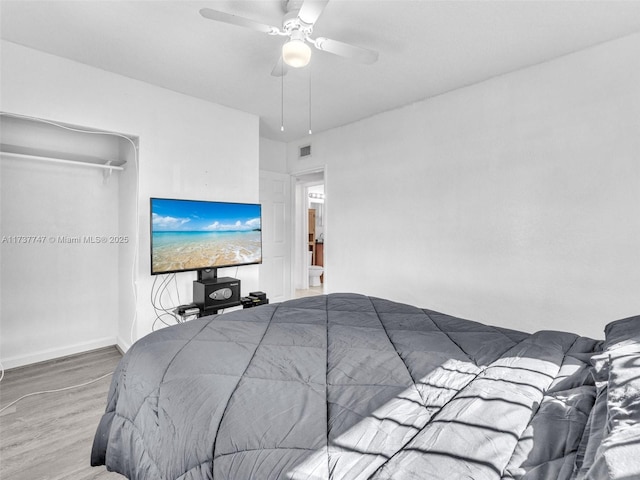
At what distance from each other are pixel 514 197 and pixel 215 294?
2.98 metres

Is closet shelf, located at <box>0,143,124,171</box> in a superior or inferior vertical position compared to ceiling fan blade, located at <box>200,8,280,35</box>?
inferior

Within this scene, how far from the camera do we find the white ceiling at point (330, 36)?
6.92 ft

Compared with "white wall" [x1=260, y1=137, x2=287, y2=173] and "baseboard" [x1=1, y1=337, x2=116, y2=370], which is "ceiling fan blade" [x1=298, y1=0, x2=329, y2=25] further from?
"baseboard" [x1=1, y1=337, x2=116, y2=370]

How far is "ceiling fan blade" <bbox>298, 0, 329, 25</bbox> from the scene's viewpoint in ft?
5.48

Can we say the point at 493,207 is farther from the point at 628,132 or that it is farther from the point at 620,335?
the point at 620,335

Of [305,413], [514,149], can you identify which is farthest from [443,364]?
[514,149]

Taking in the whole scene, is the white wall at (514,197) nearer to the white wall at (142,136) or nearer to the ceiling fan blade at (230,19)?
the white wall at (142,136)

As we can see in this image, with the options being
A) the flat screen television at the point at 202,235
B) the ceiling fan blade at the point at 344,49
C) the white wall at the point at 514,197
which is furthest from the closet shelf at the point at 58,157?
the white wall at the point at 514,197

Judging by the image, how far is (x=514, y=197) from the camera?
2918 mm

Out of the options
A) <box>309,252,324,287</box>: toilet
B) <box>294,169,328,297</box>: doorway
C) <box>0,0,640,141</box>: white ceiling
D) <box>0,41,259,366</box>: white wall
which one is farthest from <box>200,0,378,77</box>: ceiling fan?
<box>309,252,324,287</box>: toilet

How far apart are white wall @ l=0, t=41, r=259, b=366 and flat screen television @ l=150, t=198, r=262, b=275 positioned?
179 millimetres

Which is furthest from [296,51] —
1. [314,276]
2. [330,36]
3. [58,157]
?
[314,276]

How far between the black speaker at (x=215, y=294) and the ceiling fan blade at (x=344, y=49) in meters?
2.31

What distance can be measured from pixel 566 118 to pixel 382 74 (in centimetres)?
158
